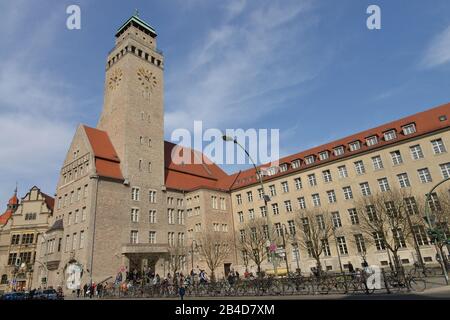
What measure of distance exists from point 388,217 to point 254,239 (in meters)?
18.7

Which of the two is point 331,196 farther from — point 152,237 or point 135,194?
point 135,194

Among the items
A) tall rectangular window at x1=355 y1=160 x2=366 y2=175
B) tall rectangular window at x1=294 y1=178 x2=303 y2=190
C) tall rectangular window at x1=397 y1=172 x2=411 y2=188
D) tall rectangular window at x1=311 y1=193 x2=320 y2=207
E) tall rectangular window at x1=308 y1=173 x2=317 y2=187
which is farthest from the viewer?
tall rectangular window at x1=294 y1=178 x2=303 y2=190

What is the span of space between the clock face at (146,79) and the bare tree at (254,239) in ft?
98.5

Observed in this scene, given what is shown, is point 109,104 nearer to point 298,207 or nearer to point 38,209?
point 38,209

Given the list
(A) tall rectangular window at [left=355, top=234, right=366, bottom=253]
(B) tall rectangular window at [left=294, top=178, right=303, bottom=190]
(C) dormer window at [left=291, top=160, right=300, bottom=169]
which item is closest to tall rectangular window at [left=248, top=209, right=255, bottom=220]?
(B) tall rectangular window at [left=294, top=178, right=303, bottom=190]

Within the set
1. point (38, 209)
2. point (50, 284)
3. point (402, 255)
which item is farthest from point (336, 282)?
point (38, 209)

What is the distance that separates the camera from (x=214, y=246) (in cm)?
4553

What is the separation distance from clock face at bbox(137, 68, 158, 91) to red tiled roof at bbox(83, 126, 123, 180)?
11.3m

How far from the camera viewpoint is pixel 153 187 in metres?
50.0

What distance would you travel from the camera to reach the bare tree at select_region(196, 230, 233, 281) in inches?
1742

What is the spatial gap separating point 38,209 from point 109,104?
95.2ft

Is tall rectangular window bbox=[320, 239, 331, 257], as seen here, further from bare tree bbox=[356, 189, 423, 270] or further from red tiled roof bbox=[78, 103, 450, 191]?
red tiled roof bbox=[78, 103, 450, 191]
